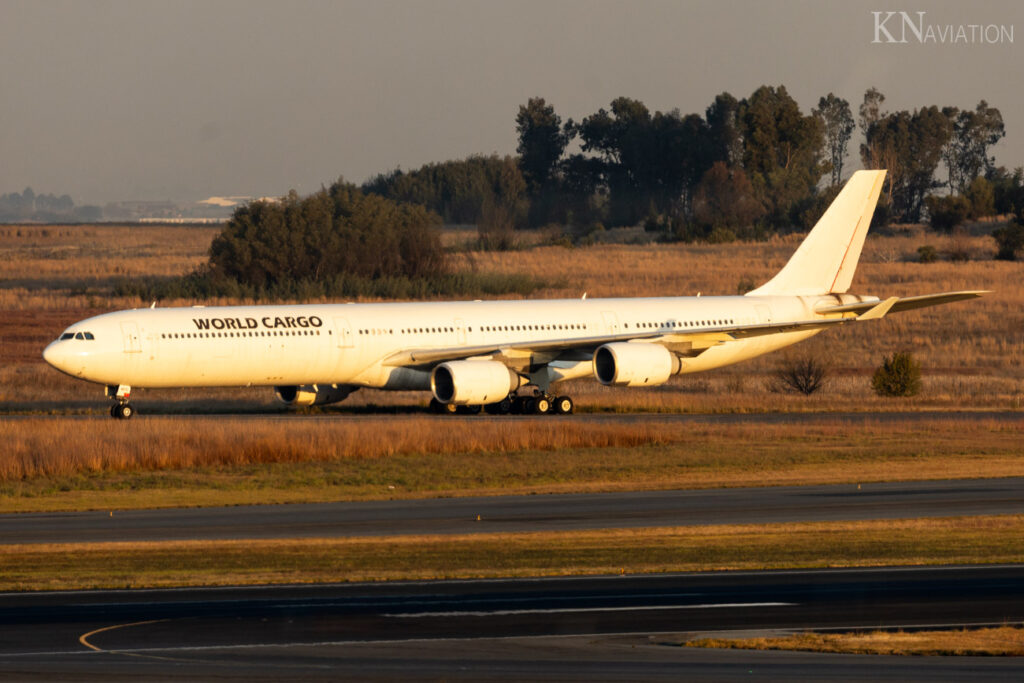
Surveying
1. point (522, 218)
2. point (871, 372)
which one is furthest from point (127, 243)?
point (871, 372)

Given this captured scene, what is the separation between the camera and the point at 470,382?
44.7 m

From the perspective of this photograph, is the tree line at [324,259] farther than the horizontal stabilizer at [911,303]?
Yes

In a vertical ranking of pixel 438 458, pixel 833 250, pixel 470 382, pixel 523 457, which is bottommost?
pixel 523 457

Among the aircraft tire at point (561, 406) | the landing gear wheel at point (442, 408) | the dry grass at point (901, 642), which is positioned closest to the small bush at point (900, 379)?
the aircraft tire at point (561, 406)

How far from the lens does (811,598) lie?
17.9 meters

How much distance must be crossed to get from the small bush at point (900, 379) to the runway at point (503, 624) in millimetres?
34239

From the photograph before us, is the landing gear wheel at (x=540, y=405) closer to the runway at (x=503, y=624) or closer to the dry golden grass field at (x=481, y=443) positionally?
the dry golden grass field at (x=481, y=443)

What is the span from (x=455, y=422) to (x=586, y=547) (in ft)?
58.0

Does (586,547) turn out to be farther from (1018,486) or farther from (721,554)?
(1018,486)

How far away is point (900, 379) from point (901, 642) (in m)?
40.2

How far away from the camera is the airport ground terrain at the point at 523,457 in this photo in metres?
21.9

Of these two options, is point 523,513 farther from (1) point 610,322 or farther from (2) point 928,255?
(2) point 928,255

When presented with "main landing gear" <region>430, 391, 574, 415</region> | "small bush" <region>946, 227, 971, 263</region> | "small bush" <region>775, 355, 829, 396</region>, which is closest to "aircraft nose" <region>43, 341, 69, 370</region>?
"main landing gear" <region>430, 391, 574, 415</region>

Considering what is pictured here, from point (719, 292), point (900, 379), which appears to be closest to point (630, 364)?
point (900, 379)
